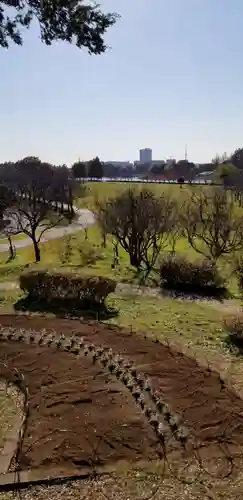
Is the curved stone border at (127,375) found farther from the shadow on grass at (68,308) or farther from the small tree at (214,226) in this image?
the small tree at (214,226)

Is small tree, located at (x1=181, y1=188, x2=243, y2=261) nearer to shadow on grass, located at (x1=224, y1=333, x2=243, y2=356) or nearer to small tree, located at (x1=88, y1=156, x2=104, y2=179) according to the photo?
shadow on grass, located at (x1=224, y1=333, x2=243, y2=356)

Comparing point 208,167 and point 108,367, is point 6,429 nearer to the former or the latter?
point 108,367

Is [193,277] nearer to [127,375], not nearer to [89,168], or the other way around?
[127,375]

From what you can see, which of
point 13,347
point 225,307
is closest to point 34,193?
point 225,307

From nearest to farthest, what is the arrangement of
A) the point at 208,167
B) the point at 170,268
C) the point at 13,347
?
the point at 13,347 < the point at 170,268 < the point at 208,167

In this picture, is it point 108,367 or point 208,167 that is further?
point 208,167

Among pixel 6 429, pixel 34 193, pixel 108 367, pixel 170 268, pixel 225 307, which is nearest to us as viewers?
pixel 6 429

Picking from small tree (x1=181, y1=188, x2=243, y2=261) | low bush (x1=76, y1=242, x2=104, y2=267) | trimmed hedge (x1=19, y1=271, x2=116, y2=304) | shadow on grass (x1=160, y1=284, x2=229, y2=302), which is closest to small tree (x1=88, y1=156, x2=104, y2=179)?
small tree (x1=181, y1=188, x2=243, y2=261)
